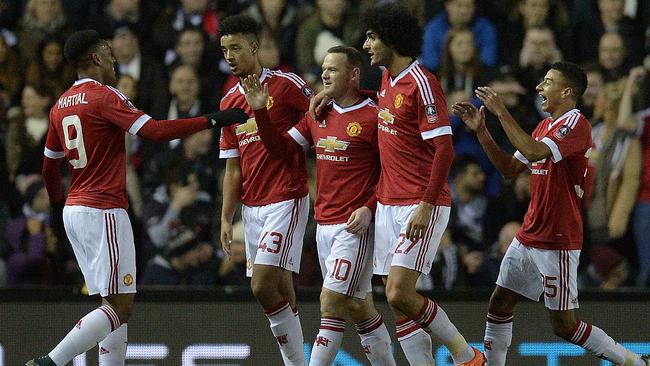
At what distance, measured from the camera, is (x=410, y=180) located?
892cm

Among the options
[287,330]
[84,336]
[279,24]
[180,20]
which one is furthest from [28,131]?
[287,330]

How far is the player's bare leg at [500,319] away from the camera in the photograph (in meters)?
9.32

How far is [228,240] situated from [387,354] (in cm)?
133

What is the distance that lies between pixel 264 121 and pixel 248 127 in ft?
1.40

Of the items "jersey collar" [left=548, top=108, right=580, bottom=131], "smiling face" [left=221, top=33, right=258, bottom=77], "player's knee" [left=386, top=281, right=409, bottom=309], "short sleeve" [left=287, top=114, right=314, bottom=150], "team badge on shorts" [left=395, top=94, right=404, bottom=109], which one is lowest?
"player's knee" [left=386, top=281, right=409, bottom=309]

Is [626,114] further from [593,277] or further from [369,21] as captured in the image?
[369,21]

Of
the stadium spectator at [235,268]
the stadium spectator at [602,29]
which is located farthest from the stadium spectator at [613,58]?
the stadium spectator at [235,268]

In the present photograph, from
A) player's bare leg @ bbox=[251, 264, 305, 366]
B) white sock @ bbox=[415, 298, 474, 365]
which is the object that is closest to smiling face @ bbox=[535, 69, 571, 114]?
white sock @ bbox=[415, 298, 474, 365]

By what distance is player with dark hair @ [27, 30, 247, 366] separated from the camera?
8.92m

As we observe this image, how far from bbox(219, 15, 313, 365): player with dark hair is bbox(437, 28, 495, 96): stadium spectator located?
9.98ft

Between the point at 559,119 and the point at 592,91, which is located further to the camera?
the point at 592,91

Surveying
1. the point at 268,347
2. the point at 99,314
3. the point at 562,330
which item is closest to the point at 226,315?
the point at 268,347

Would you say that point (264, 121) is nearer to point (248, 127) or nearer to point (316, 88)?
point (248, 127)

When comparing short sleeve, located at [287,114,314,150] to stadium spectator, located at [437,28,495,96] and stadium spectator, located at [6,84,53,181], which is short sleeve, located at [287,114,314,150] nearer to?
stadium spectator, located at [437,28,495,96]
